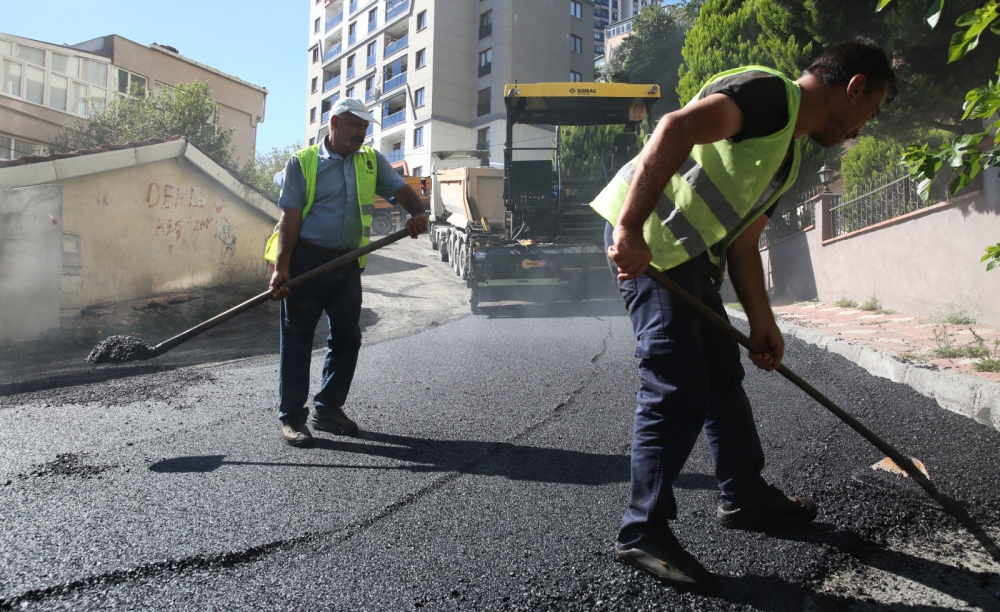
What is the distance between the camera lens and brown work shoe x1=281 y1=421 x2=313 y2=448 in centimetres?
338

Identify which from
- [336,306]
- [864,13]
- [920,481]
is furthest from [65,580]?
[864,13]

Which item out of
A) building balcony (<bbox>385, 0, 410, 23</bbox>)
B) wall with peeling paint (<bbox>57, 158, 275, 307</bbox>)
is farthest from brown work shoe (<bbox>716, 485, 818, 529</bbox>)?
building balcony (<bbox>385, 0, 410, 23</bbox>)

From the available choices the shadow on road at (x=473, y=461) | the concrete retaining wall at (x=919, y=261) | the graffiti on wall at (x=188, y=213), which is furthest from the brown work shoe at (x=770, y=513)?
the graffiti on wall at (x=188, y=213)

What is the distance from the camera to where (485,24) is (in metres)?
40.7

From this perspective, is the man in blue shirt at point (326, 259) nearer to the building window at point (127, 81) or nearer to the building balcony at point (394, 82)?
the building window at point (127, 81)

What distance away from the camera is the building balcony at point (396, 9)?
1682 inches

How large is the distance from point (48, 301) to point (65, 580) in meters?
7.58

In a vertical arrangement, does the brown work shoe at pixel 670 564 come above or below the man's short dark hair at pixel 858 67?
below

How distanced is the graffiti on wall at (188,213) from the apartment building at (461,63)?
25576 millimetres

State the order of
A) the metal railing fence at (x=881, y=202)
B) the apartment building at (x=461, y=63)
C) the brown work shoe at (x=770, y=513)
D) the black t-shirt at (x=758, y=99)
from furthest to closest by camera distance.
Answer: the apartment building at (x=461, y=63) → the metal railing fence at (x=881, y=202) → the brown work shoe at (x=770, y=513) → the black t-shirt at (x=758, y=99)

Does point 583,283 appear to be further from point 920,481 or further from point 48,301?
point 920,481

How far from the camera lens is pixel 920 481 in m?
2.48

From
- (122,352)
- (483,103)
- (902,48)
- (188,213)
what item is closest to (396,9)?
(483,103)

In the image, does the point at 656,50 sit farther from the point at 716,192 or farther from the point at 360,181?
the point at 716,192
